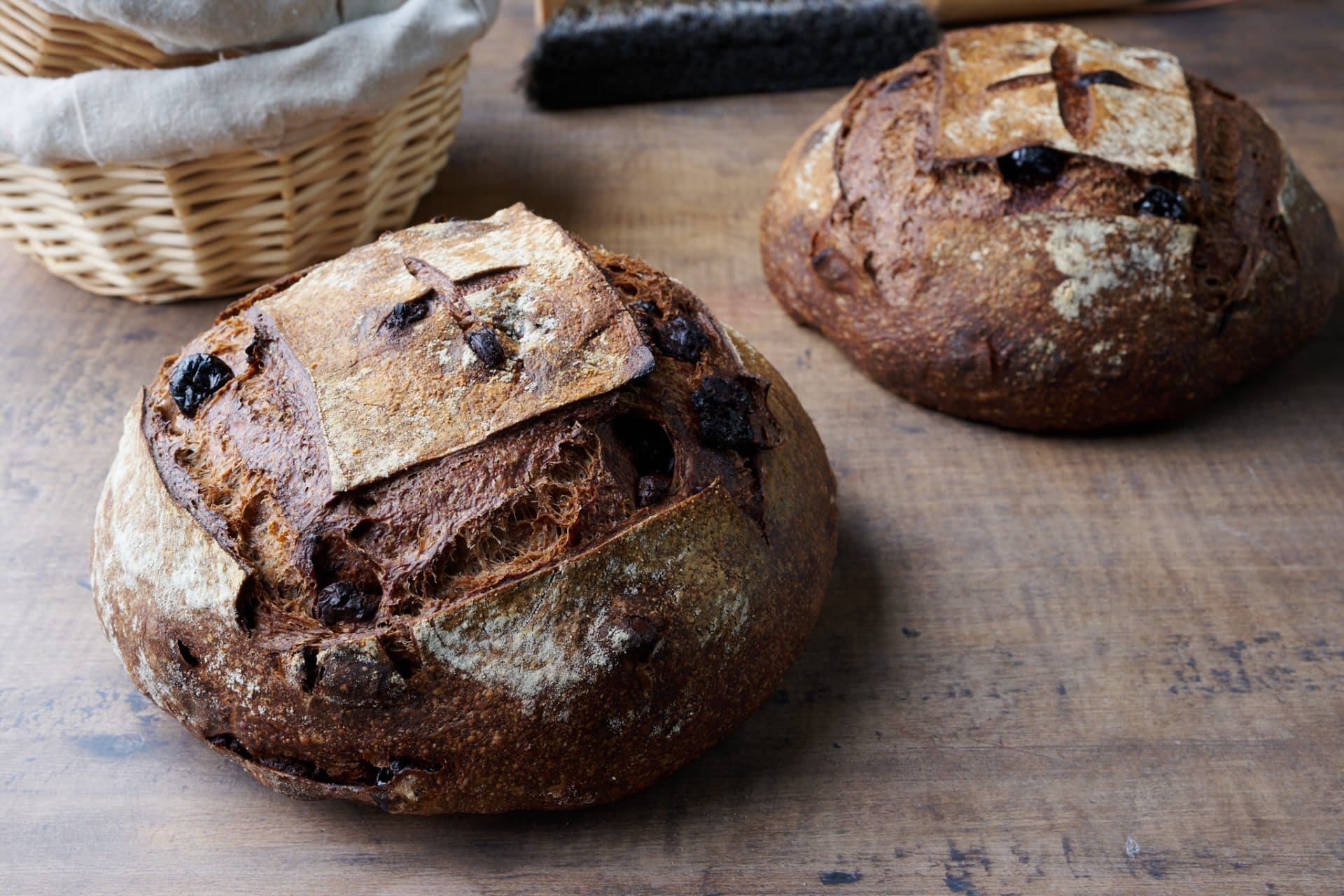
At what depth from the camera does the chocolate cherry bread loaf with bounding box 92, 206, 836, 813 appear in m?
1.29

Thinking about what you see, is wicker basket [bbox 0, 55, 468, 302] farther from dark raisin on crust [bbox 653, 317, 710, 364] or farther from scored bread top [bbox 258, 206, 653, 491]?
dark raisin on crust [bbox 653, 317, 710, 364]

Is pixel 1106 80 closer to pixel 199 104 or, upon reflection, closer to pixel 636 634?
pixel 636 634

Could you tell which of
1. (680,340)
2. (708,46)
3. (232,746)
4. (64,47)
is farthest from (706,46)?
(232,746)

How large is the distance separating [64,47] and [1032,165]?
1.60 m

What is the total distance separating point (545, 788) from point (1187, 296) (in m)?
1.28

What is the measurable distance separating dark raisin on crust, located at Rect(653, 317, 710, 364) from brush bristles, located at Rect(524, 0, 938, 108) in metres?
1.58

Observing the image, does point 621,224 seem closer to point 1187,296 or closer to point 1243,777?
point 1187,296

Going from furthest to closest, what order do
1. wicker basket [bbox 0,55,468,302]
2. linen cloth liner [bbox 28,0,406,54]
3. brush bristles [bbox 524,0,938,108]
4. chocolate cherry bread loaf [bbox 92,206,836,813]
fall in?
brush bristles [bbox 524,0,938,108] → wicker basket [bbox 0,55,468,302] → linen cloth liner [bbox 28,0,406,54] → chocolate cherry bread loaf [bbox 92,206,836,813]

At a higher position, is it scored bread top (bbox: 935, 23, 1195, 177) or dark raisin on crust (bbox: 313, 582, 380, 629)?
scored bread top (bbox: 935, 23, 1195, 177)

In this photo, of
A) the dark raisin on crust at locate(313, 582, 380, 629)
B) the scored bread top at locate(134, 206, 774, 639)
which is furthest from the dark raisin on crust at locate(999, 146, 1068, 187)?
the dark raisin on crust at locate(313, 582, 380, 629)

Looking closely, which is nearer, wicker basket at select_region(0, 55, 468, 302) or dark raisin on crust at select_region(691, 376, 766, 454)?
dark raisin on crust at select_region(691, 376, 766, 454)

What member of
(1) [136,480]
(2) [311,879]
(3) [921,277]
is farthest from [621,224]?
(2) [311,879]

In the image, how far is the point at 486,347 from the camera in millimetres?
1344

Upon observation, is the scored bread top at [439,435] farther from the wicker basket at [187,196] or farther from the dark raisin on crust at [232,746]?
the wicker basket at [187,196]
